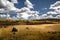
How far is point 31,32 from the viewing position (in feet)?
32.6

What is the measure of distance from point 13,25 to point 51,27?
277 cm

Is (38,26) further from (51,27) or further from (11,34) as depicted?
(11,34)

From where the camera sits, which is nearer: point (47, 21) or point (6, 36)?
point (6, 36)

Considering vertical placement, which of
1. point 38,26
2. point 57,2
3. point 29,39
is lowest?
point 29,39

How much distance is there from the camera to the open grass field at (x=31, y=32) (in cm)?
930

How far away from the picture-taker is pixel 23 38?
9.20 meters

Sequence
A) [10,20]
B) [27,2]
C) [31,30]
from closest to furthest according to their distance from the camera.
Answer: [31,30] < [27,2] < [10,20]

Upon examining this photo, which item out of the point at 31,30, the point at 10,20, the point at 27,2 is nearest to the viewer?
the point at 31,30

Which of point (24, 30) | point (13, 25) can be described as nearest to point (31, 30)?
point (24, 30)

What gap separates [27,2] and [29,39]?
304 centimetres

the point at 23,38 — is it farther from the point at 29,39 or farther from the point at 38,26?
the point at 38,26

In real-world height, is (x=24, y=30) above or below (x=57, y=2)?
below

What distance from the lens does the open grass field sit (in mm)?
9305

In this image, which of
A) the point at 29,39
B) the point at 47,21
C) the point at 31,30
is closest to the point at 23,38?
the point at 29,39
